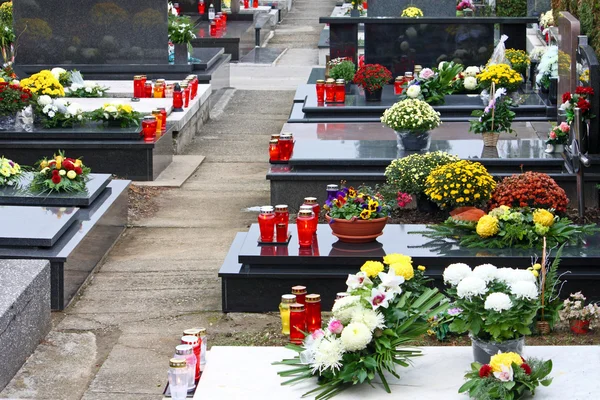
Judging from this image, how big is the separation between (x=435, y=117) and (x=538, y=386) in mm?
6923

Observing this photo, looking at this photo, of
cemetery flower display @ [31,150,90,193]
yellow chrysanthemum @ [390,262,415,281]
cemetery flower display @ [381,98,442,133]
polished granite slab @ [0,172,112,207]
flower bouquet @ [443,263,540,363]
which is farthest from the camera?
cemetery flower display @ [381,98,442,133]

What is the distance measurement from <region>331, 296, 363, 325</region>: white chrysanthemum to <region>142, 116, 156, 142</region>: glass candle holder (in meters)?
8.19

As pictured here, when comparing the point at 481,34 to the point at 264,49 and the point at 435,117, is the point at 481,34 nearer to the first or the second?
the point at 435,117

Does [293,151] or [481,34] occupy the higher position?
[481,34]

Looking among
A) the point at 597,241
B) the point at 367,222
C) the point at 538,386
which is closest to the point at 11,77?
the point at 367,222

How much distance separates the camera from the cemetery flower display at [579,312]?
27.4 ft

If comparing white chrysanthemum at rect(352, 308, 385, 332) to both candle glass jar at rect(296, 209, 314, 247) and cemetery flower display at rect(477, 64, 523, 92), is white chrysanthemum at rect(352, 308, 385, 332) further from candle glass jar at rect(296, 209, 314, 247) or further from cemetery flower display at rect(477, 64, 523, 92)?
cemetery flower display at rect(477, 64, 523, 92)

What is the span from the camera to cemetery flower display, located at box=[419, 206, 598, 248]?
30.3 feet

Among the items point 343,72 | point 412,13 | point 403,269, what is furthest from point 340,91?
point 403,269

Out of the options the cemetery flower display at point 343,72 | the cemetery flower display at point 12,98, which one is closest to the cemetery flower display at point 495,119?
the cemetery flower display at point 343,72

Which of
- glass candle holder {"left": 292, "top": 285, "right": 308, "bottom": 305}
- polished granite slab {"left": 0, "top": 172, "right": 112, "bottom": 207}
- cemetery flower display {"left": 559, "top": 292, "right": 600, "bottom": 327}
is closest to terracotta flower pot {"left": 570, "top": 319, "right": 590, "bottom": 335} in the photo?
cemetery flower display {"left": 559, "top": 292, "right": 600, "bottom": 327}

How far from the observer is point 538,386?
6.02 meters

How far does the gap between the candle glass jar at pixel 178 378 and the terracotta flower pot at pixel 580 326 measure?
3.36 meters

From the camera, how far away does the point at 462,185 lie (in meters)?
10.4
